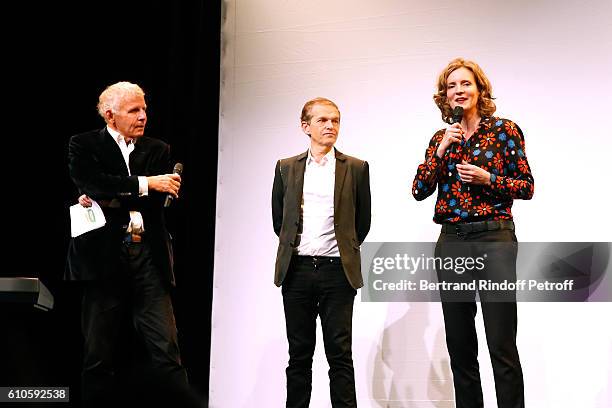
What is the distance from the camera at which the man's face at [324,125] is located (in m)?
3.79

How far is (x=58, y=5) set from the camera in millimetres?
4484

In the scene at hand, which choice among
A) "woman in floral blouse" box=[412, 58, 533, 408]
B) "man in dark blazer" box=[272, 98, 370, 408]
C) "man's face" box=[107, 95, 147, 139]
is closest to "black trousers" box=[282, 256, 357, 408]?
"man in dark blazer" box=[272, 98, 370, 408]

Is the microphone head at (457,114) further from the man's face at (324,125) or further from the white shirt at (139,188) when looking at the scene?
the white shirt at (139,188)

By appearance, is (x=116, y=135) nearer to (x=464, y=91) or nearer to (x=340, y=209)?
(x=340, y=209)

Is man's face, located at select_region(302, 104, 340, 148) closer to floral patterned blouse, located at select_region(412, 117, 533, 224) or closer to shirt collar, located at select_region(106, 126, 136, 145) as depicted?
floral patterned blouse, located at select_region(412, 117, 533, 224)

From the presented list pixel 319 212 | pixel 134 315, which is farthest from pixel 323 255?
pixel 134 315

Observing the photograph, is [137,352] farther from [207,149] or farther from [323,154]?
[323,154]

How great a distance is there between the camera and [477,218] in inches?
132

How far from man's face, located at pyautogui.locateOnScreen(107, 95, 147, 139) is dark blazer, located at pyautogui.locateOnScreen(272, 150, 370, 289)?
73 centimetres

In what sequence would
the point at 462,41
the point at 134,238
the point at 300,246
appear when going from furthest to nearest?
the point at 462,41, the point at 300,246, the point at 134,238

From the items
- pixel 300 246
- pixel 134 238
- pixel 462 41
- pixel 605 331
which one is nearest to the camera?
pixel 134 238

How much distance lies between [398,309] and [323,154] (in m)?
1.10

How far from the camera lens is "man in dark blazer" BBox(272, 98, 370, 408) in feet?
11.7

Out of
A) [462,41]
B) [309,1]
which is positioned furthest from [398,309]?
[309,1]
